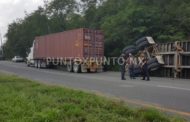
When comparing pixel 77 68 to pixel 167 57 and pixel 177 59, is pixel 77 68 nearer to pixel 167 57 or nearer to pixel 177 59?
pixel 167 57

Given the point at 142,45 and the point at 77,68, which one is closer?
the point at 142,45

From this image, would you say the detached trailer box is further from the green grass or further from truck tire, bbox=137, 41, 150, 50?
the green grass

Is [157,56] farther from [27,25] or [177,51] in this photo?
[27,25]

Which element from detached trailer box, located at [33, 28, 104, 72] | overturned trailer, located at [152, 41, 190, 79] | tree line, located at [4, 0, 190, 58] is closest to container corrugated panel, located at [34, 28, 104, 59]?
detached trailer box, located at [33, 28, 104, 72]

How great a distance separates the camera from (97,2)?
2096 inches

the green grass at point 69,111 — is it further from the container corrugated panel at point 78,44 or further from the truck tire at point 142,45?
the container corrugated panel at point 78,44

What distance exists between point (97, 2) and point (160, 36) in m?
22.8

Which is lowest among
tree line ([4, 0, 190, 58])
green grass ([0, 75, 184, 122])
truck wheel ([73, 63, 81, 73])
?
green grass ([0, 75, 184, 122])

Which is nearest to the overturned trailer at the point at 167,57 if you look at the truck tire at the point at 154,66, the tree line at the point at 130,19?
the truck tire at the point at 154,66

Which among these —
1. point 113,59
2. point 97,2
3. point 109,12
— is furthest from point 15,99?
point 97,2

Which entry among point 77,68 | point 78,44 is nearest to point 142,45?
point 78,44

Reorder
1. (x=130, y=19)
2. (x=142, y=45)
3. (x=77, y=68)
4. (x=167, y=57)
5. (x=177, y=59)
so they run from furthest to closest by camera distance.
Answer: (x=130, y=19) < (x=77, y=68) < (x=142, y=45) < (x=167, y=57) < (x=177, y=59)

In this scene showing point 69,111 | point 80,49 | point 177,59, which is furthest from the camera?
point 80,49

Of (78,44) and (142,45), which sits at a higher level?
(78,44)
